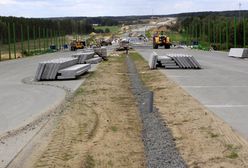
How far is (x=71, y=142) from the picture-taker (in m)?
8.98

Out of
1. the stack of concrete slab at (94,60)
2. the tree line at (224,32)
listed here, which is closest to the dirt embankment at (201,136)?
the stack of concrete slab at (94,60)

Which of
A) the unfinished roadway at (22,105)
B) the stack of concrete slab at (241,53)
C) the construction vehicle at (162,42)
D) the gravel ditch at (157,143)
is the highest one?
the construction vehicle at (162,42)

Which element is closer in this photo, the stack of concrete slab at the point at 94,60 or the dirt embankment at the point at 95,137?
the dirt embankment at the point at 95,137

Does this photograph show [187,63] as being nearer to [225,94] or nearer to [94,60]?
[94,60]

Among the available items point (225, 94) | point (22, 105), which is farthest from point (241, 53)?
point (22, 105)

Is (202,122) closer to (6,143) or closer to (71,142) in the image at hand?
(71,142)

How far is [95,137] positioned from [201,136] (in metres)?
2.04

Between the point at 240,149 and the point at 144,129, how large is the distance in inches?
115

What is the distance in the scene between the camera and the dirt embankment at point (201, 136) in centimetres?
756

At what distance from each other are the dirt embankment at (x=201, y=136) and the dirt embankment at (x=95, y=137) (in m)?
0.77

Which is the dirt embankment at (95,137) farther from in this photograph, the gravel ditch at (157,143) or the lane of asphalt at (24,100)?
the lane of asphalt at (24,100)

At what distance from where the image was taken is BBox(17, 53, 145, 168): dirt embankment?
766cm

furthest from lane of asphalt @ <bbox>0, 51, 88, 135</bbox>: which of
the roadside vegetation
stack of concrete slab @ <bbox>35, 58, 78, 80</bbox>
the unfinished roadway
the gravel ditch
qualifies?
the gravel ditch

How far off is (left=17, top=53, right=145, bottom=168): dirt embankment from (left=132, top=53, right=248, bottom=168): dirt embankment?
0.77 m
